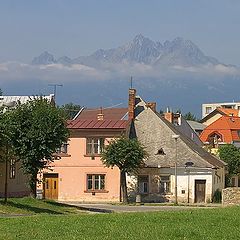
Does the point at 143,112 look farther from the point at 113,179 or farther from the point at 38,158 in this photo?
the point at 38,158

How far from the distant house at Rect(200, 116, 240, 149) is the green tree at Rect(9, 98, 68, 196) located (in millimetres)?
59163

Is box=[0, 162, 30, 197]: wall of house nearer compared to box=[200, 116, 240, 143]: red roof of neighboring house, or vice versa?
box=[0, 162, 30, 197]: wall of house

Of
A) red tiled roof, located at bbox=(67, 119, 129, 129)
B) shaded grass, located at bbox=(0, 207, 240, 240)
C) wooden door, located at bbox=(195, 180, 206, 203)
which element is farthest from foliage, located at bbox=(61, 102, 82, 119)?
shaded grass, located at bbox=(0, 207, 240, 240)

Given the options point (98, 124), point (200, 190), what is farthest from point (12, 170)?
point (200, 190)

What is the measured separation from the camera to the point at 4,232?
19.8 m

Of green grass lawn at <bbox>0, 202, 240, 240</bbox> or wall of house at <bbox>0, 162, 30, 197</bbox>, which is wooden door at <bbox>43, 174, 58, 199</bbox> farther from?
green grass lawn at <bbox>0, 202, 240, 240</bbox>

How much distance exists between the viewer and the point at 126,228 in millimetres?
20734

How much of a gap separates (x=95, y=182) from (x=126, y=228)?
42336 mm

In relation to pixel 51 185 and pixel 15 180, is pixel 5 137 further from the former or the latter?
pixel 51 185

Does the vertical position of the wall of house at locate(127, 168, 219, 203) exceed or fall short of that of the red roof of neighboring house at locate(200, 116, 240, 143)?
it falls short

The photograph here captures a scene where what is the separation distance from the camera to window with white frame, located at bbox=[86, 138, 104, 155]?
61.9 metres

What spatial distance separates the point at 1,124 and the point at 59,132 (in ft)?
24.0

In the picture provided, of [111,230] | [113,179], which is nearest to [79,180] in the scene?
[113,179]

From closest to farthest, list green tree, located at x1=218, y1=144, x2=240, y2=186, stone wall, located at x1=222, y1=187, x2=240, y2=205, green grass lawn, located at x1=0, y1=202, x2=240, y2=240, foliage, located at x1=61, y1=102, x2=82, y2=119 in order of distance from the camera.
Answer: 1. green grass lawn, located at x1=0, y1=202, x2=240, y2=240
2. foliage, located at x1=61, y1=102, x2=82, y2=119
3. stone wall, located at x1=222, y1=187, x2=240, y2=205
4. green tree, located at x1=218, y1=144, x2=240, y2=186
